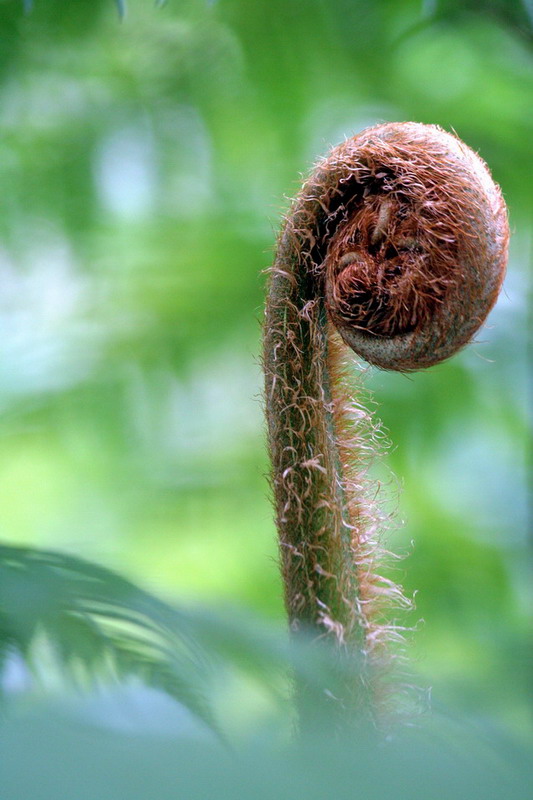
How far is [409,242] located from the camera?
16.5 inches

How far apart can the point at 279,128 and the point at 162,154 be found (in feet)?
0.99

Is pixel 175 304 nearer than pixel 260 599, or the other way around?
pixel 260 599

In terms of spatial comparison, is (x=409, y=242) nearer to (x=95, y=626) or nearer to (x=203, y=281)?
(x=95, y=626)

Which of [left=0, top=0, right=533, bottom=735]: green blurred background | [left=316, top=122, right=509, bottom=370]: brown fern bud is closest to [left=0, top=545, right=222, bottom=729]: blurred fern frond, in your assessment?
[left=316, top=122, right=509, bottom=370]: brown fern bud

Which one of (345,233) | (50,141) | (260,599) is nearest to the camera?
(345,233)

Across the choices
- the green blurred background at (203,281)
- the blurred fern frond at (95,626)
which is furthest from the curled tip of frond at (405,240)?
the green blurred background at (203,281)

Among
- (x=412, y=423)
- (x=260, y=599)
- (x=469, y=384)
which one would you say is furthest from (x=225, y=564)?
(x=469, y=384)

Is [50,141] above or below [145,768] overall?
above

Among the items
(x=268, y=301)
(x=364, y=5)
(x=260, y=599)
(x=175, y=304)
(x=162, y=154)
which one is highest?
(x=364, y=5)

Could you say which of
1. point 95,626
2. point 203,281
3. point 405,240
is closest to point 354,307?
point 405,240

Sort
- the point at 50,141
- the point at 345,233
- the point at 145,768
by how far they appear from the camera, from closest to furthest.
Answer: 1. the point at 145,768
2. the point at 345,233
3. the point at 50,141

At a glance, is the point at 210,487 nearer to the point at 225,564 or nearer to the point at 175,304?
the point at 225,564

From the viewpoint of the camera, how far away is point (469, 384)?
195cm

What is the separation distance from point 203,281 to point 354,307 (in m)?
1.53
